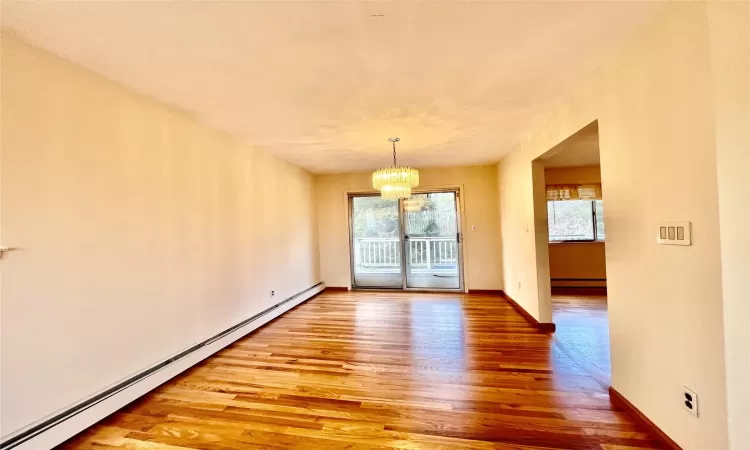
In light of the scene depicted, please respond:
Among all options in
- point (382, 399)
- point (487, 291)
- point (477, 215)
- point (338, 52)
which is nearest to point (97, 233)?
point (338, 52)

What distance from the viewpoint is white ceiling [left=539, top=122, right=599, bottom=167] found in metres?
2.86

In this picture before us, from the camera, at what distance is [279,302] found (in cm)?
424

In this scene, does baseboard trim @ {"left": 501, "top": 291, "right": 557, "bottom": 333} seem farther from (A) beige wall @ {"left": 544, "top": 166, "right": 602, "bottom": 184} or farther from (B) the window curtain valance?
(A) beige wall @ {"left": 544, "top": 166, "right": 602, "bottom": 184}

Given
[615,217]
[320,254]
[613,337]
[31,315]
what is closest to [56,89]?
[31,315]

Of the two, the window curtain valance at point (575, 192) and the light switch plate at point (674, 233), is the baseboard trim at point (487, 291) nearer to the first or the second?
the window curtain valance at point (575, 192)

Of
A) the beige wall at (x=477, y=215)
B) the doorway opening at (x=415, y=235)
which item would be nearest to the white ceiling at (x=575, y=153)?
the beige wall at (x=477, y=215)

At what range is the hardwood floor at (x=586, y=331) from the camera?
2486 millimetres

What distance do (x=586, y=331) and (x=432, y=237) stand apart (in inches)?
116

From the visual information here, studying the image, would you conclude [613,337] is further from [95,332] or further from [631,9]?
[95,332]

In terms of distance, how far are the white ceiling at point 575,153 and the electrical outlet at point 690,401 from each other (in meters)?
1.88

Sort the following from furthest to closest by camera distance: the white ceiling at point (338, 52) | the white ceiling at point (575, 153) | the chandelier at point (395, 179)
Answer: the chandelier at point (395, 179) < the white ceiling at point (575, 153) < the white ceiling at point (338, 52)

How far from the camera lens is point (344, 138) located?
3.43m

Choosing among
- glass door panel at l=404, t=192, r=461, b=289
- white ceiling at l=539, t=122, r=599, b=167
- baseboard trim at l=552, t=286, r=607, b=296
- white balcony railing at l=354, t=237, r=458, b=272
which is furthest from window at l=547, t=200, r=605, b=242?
white balcony railing at l=354, t=237, r=458, b=272

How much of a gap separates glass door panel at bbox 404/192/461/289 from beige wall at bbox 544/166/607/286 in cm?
173
